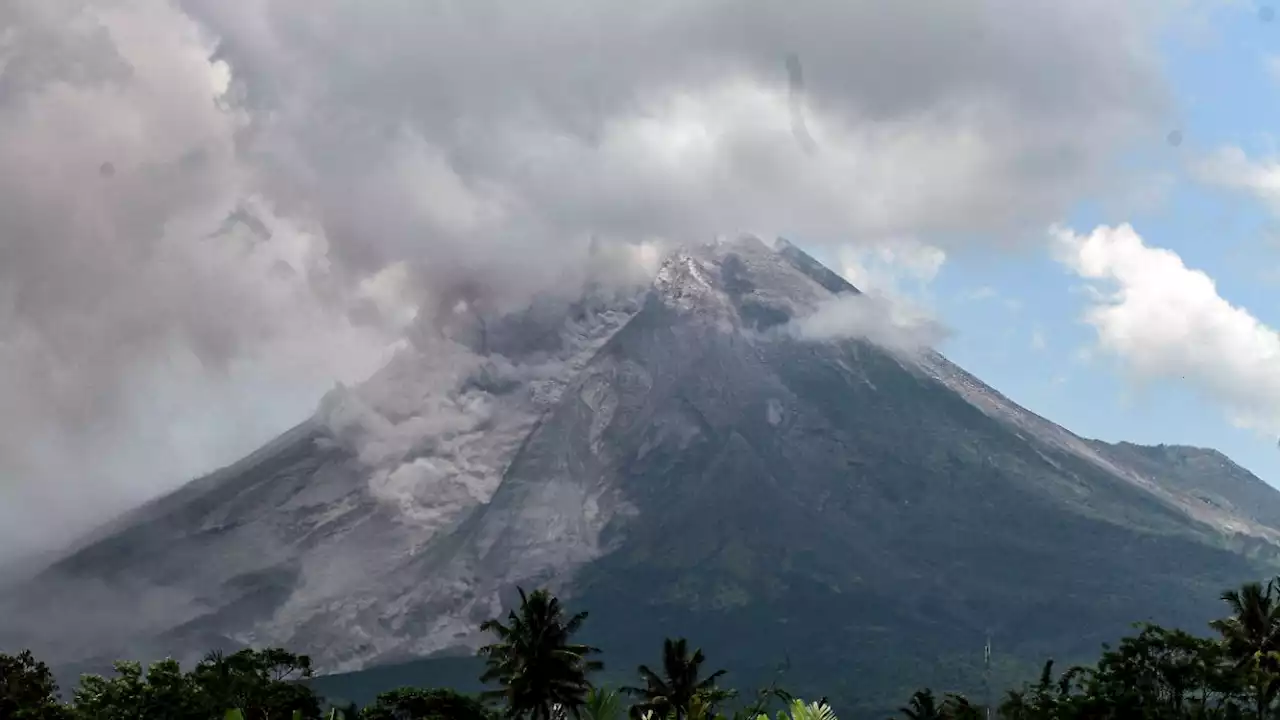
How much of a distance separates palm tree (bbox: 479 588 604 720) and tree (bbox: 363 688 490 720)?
16.6 meters

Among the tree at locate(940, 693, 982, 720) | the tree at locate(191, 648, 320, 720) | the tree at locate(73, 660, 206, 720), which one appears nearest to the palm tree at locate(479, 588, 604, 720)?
the tree at locate(191, 648, 320, 720)

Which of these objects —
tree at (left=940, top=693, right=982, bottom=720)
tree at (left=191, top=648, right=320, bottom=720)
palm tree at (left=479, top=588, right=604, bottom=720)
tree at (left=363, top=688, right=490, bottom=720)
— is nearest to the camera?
palm tree at (left=479, top=588, right=604, bottom=720)

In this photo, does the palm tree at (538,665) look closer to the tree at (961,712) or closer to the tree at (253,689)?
the tree at (253,689)

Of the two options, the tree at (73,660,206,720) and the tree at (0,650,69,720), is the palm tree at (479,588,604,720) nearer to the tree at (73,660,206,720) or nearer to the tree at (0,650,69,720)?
the tree at (73,660,206,720)

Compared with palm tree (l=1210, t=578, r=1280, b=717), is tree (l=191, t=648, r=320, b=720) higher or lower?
lower

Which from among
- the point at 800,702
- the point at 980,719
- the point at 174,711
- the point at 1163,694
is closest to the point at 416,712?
the point at 174,711

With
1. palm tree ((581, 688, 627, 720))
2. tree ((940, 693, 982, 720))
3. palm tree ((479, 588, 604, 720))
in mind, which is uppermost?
palm tree ((479, 588, 604, 720))

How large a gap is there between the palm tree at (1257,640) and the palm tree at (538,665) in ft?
142

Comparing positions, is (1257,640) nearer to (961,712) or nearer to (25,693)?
(961,712)

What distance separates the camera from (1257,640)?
3438 inches

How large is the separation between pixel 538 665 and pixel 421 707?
22.6 metres

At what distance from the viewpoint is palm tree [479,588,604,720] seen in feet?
292

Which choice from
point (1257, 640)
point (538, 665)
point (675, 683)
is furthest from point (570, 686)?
point (1257, 640)

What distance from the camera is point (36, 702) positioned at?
101 metres
